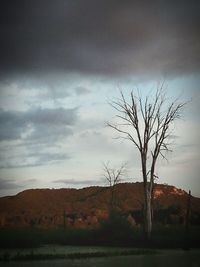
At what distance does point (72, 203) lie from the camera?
25234 millimetres

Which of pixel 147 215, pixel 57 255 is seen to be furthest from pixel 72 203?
pixel 57 255

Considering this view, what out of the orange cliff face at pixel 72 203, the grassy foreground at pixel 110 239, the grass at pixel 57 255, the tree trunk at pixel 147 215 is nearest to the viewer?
the grass at pixel 57 255

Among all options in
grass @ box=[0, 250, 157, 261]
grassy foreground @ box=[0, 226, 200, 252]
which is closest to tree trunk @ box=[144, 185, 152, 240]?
grassy foreground @ box=[0, 226, 200, 252]

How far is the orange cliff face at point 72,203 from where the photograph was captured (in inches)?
868

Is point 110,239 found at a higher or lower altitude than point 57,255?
higher

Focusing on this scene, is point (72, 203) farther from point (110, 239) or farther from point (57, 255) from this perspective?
point (57, 255)

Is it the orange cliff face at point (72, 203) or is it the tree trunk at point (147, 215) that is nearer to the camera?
the tree trunk at point (147, 215)

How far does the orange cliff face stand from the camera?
22047mm

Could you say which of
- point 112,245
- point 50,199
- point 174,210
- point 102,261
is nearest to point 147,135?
point 112,245

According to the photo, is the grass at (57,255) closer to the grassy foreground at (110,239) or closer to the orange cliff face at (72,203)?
the grassy foreground at (110,239)

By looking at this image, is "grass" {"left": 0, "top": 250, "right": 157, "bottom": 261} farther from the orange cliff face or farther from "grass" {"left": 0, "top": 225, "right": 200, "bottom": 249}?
the orange cliff face

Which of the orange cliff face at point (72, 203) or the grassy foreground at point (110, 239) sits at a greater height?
the orange cliff face at point (72, 203)

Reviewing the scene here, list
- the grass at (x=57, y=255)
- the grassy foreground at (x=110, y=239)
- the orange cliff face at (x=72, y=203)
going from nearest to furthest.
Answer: the grass at (x=57, y=255) < the grassy foreground at (x=110, y=239) < the orange cliff face at (x=72, y=203)

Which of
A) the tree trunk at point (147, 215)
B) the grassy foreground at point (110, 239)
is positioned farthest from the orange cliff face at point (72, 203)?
the tree trunk at point (147, 215)
